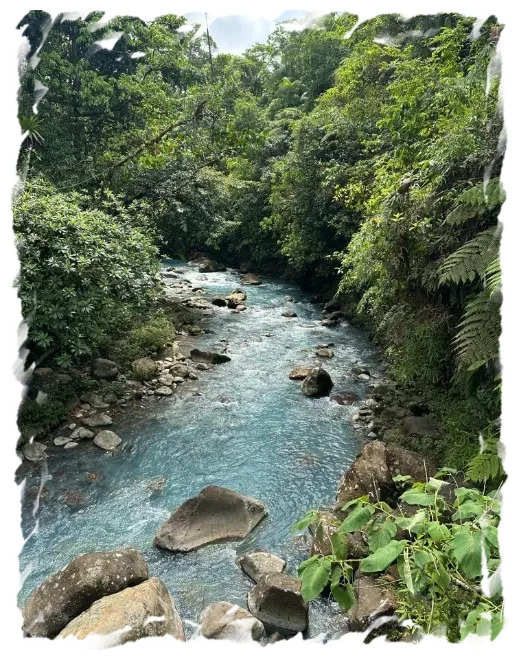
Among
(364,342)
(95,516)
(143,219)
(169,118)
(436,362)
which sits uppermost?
(169,118)

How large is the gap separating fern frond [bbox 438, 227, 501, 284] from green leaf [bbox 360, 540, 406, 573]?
2.59 meters

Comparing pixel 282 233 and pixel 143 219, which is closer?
pixel 143 219

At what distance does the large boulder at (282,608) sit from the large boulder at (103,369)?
16.3ft

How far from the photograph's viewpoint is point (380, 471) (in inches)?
187

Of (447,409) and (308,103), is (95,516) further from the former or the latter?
(308,103)

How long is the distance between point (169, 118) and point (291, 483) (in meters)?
10.00

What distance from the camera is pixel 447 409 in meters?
6.00

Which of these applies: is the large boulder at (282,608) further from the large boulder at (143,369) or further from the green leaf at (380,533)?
the large boulder at (143,369)

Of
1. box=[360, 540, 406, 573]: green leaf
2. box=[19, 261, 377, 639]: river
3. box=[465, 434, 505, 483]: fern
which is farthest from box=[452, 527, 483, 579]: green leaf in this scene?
box=[19, 261, 377, 639]: river

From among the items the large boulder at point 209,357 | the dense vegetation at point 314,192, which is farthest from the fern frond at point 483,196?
the large boulder at point 209,357

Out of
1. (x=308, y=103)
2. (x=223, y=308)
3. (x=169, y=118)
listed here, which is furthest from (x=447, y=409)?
(x=308, y=103)

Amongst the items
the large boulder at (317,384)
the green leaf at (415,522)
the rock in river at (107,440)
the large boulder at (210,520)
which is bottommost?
the rock in river at (107,440)

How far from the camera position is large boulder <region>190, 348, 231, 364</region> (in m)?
9.24

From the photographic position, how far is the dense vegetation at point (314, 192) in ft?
14.7
